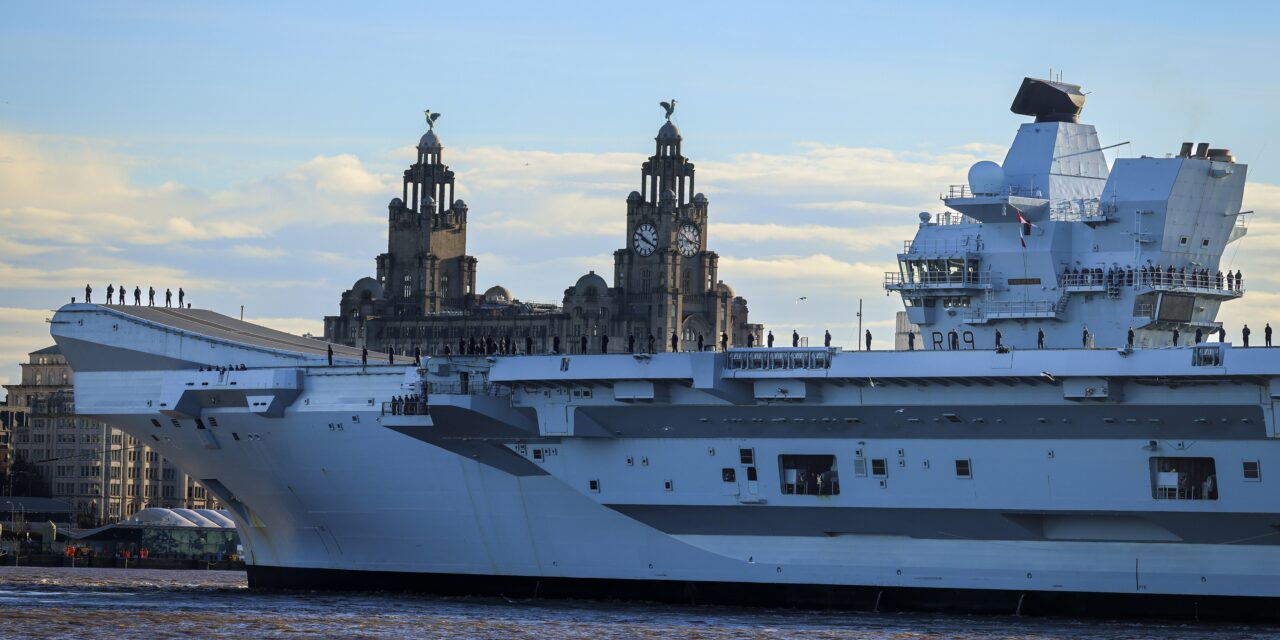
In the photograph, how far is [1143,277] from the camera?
38.1 m

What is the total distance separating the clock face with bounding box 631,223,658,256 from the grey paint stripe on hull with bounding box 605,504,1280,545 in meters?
80.8

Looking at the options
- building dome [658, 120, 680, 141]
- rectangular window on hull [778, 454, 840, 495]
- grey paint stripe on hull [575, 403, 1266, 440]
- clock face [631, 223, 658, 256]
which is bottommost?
rectangular window on hull [778, 454, 840, 495]

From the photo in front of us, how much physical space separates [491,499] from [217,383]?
19.6ft

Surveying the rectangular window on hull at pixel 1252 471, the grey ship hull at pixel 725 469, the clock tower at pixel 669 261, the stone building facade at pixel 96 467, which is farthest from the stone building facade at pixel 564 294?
the rectangular window on hull at pixel 1252 471

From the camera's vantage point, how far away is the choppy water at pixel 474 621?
33.2 metres

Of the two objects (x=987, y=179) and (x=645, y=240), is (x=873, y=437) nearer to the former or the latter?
(x=987, y=179)

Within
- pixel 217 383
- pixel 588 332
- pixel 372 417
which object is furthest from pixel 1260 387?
pixel 588 332

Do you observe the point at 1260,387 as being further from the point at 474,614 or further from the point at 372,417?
A: the point at 372,417

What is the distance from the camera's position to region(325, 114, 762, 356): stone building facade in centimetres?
11775

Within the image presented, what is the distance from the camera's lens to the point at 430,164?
12825 centimetres

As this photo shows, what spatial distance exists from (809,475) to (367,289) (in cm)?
9206

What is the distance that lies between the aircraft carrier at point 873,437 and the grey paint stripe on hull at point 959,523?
0.05 m

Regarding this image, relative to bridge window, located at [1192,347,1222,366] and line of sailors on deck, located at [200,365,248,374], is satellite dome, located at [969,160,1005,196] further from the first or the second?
line of sailors on deck, located at [200,365,248,374]

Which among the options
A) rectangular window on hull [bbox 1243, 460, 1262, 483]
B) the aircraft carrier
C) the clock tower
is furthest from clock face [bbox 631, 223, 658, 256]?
rectangular window on hull [bbox 1243, 460, 1262, 483]
